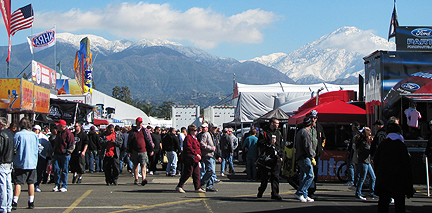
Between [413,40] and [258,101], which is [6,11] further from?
[258,101]

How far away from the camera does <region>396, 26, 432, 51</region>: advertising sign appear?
46.7 feet

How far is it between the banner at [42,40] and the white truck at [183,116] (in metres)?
12.7

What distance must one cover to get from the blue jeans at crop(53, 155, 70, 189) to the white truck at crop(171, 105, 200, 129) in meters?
26.7

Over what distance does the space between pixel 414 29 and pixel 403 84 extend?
232 cm

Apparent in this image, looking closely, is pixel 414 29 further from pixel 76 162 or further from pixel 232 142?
pixel 76 162

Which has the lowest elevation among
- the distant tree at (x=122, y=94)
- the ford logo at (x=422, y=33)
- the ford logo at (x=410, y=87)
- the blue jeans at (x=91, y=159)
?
the blue jeans at (x=91, y=159)

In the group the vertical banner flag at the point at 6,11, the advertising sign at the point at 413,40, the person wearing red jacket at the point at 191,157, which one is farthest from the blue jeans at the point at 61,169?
the vertical banner flag at the point at 6,11

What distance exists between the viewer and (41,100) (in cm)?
2008

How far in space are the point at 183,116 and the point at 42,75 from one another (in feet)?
54.4

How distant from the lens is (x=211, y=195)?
1082 cm

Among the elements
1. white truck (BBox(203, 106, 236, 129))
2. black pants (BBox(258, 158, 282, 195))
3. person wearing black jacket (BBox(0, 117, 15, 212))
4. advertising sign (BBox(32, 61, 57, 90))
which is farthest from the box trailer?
white truck (BBox(203, 106, 236, 129))

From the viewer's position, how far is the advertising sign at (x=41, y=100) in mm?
19094

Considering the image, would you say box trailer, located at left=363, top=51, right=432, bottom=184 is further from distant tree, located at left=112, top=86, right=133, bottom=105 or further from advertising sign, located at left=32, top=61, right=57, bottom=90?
distant tree, located at left=112, top=86, right=133, bottom=105

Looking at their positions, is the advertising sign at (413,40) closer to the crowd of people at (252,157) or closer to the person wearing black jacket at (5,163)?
the crowd of people at (252,157)
